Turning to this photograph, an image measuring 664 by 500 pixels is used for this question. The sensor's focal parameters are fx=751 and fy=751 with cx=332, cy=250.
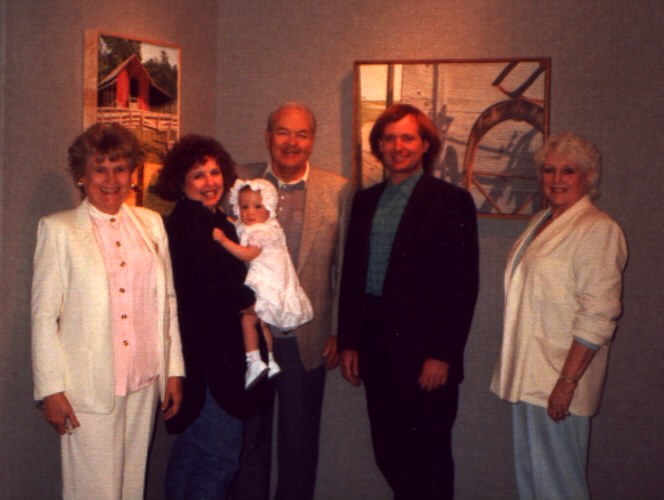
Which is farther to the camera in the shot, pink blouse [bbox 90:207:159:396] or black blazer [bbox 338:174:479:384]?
black blazer [bbox 338:174:479:384]

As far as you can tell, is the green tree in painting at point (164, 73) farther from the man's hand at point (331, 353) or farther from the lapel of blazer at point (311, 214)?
the man's hand at point (331, 353)

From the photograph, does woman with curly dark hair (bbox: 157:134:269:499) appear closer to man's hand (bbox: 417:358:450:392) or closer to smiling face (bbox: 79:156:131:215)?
smiling face (bbox: 79:156:131:215)

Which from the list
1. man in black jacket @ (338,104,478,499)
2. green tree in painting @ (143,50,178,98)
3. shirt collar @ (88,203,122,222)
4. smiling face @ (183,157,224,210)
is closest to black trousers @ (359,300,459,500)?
man in black jacket @ (338,104,478,499)

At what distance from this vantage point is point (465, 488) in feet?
12.0

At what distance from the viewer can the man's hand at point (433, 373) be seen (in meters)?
2.86

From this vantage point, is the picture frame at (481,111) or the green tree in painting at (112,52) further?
the picture frame at (481,111)

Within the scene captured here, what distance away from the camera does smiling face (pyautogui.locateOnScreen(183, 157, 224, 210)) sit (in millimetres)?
2652

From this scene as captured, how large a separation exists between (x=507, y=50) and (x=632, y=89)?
584mm

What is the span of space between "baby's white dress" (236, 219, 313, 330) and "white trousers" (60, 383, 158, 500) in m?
0.56

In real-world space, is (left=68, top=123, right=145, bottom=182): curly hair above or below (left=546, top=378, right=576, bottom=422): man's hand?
above

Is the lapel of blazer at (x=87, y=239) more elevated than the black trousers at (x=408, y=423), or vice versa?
the lapel of blazer at (x=87, y=239)

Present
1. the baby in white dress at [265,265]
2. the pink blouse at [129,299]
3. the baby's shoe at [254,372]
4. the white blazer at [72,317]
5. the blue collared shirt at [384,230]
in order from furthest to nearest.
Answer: the blue collared shirt at [384,230] → the baby in white dress at [265,265] → the baby's shoe at [254,372] → the pink blouse at [129,299] → the white blazer at [72,317]

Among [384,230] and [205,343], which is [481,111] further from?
[205,343]

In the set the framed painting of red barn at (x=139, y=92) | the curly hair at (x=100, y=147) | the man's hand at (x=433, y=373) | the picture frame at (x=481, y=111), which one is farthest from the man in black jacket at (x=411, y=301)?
the curly hair at (x=100, y=147)
